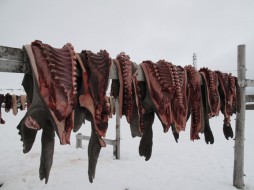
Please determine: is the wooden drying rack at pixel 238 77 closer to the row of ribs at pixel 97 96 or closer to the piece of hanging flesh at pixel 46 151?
the row of ribs at pixel 97 96

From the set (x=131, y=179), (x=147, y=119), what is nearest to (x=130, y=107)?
(x=147, y=119)

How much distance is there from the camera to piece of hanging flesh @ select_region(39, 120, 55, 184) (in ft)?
4.27

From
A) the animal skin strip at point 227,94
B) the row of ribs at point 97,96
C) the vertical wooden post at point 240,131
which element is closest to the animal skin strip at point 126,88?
the row of ribs at point 97,96

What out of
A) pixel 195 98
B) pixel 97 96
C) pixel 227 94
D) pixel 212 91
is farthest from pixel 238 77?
pixel 97 96

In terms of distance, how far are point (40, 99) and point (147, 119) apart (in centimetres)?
85

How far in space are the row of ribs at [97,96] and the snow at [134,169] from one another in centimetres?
292

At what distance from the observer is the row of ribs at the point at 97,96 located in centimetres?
123

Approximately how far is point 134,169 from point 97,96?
4.41 meters

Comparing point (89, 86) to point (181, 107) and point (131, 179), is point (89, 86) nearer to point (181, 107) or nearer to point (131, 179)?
point (181, 107)

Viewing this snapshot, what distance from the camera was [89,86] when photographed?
55.0 inches

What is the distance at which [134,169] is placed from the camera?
5.43m

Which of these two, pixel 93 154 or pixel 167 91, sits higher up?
pixel 167 91

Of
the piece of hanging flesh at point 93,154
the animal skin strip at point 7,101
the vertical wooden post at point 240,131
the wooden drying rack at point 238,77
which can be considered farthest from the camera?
the animal skin strip at point 7,101

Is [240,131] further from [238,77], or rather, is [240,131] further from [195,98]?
[195,98]
